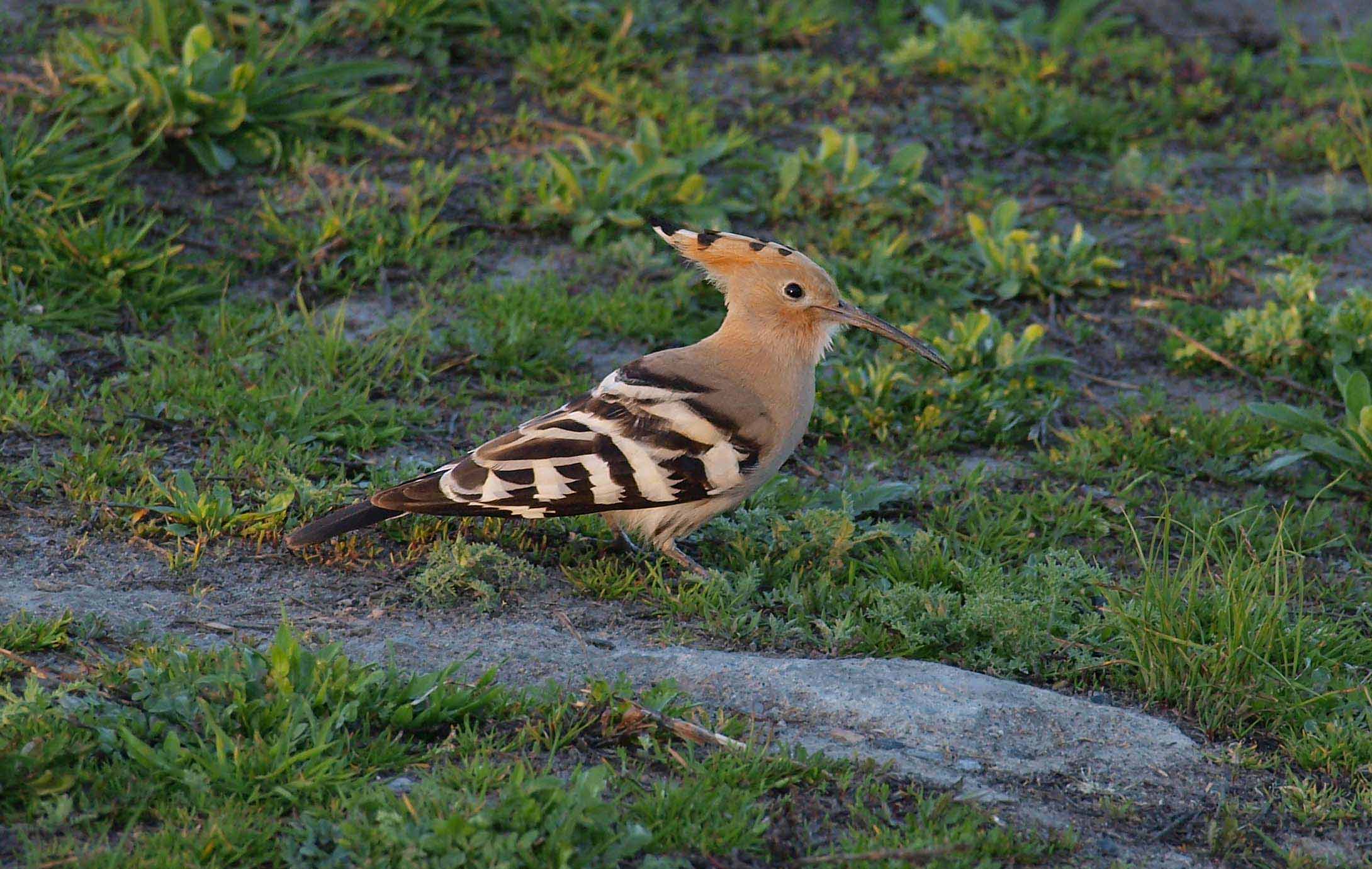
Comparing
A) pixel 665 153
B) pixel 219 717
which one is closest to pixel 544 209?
pixel 665 153

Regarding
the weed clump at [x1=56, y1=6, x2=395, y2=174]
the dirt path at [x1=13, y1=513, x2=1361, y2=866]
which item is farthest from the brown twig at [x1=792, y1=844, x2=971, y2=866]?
the weed clump at [x1=56, y1=6, x2=395, y2=174]

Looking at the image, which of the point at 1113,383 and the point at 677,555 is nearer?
the point at 677,555

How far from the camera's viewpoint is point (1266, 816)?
3.02m

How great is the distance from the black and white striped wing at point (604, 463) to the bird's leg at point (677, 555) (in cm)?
18

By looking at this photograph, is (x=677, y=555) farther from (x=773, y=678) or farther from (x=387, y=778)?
(x=387, y=778)

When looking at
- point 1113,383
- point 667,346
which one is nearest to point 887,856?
point 667,346

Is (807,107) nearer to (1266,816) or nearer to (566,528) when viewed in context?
(566,528)

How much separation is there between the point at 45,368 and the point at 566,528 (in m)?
1.84

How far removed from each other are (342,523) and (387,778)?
39.8 inches

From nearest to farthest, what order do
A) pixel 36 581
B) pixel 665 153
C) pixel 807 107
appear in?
1. pixel 36 581
2. pixel 665 153
3. pixel 807 107

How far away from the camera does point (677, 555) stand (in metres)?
3.94

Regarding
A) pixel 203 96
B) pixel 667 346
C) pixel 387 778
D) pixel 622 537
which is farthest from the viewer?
pixel 203 96

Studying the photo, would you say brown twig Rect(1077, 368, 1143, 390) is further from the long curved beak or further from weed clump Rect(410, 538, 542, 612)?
weed clump Rect(410, 538, 542, 612)

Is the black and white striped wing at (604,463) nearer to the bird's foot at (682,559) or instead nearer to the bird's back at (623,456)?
the bird's back at (623,456)
